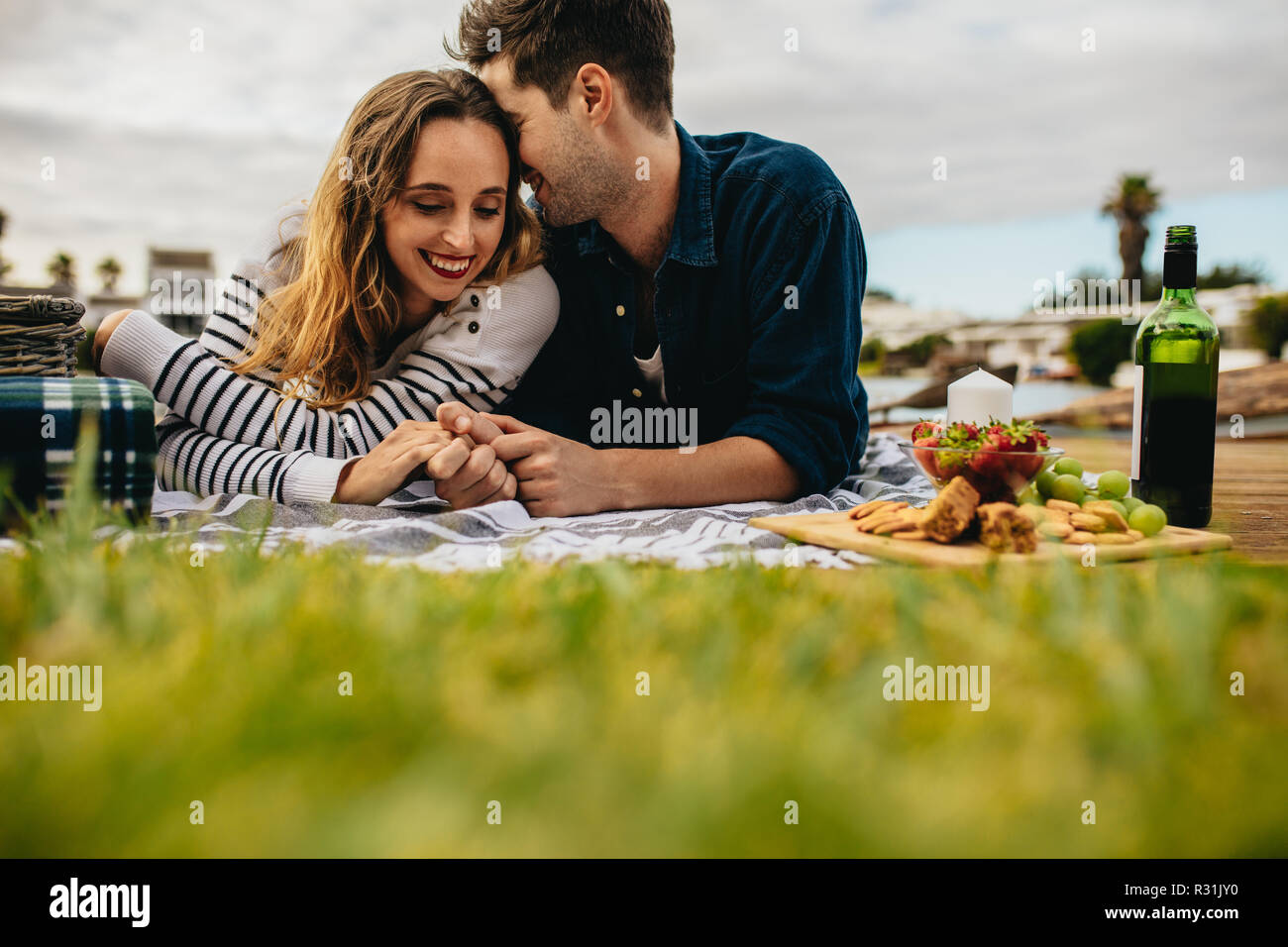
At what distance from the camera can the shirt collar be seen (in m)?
2.27

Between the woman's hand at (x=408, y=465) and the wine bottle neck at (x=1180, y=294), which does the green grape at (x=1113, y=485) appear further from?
the woman's hand at (x=408, y=465)

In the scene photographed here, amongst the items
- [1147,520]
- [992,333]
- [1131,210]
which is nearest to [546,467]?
[1147,520]

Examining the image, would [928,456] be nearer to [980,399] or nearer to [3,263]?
[980,399]

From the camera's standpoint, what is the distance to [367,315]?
228 centimetres

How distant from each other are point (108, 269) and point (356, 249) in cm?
2152

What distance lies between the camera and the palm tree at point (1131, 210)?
13.2 m

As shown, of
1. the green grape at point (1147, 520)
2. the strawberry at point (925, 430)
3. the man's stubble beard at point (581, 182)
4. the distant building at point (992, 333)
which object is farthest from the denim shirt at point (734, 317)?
the distant building at point (992, 333)

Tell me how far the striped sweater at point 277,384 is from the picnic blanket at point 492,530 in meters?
0.08

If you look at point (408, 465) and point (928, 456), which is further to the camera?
point (408, 465)

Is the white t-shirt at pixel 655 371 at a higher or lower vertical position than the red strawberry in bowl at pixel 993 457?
higher

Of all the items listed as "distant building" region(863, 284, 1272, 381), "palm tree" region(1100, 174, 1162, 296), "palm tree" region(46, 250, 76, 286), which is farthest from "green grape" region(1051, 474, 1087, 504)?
"palm tree" region(46, 250, 76, 286)
